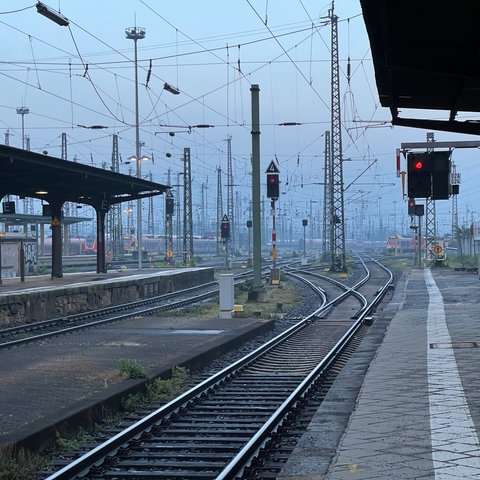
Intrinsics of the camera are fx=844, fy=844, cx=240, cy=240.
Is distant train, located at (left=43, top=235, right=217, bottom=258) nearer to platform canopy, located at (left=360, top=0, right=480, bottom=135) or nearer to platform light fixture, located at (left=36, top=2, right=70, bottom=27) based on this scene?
platform light fixture, located at (left=36, top=2, right=70, bottom=27)

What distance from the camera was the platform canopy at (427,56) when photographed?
7551mm

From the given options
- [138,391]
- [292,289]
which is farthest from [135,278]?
[138,391]

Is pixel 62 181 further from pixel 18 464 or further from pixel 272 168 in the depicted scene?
pixel 18 464

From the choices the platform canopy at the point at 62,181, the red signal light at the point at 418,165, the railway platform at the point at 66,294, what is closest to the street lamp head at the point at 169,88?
the platform canopy at the point at 62,181

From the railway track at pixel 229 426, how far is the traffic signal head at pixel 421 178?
3.17 metres

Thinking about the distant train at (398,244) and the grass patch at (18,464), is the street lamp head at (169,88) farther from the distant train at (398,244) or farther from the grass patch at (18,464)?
the distant train at (398,244)

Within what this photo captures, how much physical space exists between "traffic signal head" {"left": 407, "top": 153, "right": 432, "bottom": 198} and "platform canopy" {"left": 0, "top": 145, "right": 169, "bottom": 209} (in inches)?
395

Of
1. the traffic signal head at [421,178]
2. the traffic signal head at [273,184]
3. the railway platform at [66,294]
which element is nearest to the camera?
the traffic signal head at [421,178]

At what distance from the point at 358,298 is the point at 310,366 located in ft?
51.2

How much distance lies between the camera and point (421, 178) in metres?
14.4

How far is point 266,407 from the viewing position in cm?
1034

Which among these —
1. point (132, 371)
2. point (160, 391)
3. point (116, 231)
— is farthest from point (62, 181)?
point (116, 231)

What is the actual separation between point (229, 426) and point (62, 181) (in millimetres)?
18799

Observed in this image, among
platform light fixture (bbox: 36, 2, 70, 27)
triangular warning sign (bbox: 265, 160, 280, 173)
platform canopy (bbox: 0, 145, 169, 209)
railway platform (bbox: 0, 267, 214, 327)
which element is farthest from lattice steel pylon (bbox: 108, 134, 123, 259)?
platform light fixture (bbox: 36, 2, 70, 27)
